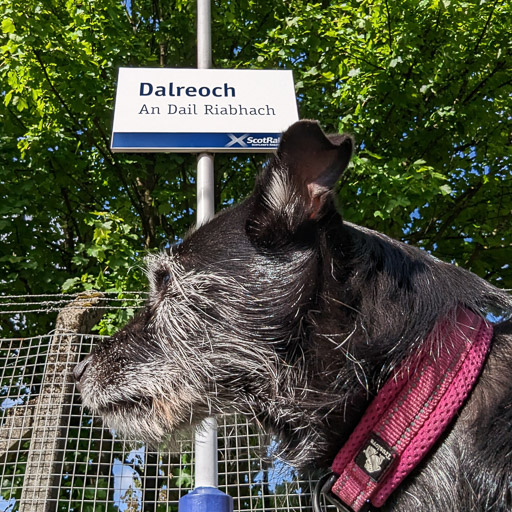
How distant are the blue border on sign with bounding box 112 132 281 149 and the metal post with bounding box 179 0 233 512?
11 cm

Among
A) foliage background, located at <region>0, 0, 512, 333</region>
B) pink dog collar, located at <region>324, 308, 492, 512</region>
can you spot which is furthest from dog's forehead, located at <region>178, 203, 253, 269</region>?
foliage background, located at <region>0, 0, 512, 333</region>

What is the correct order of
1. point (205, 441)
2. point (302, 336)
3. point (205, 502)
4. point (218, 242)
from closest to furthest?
point (302, 336) < point (218, 242) < point (205, 502) < point (205, 441)

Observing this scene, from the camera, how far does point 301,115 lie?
18.1 feet

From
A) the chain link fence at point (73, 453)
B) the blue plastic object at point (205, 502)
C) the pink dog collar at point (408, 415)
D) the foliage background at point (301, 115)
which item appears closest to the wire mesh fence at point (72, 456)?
the chain link fence at point (73, 453)

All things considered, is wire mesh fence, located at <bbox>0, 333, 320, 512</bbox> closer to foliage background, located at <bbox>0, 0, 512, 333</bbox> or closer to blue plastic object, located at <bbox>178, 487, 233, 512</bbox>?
blue plastic object, located at <bbox>178, 487, 233, 512</bbox>

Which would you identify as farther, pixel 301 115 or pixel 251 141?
pixel 301 115

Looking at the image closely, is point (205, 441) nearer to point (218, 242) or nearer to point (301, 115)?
point (218, 242)

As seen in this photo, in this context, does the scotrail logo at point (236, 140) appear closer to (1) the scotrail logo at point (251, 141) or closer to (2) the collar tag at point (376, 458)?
(1) the scotrail logo at point (251, 141)

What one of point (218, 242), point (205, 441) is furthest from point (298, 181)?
point (205, 441)

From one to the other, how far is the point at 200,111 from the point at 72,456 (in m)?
2.67

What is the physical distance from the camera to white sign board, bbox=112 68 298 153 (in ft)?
11.2

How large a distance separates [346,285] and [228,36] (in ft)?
18.8

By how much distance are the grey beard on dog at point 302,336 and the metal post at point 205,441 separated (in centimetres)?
29

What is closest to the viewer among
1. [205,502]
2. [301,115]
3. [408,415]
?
[408,415]
